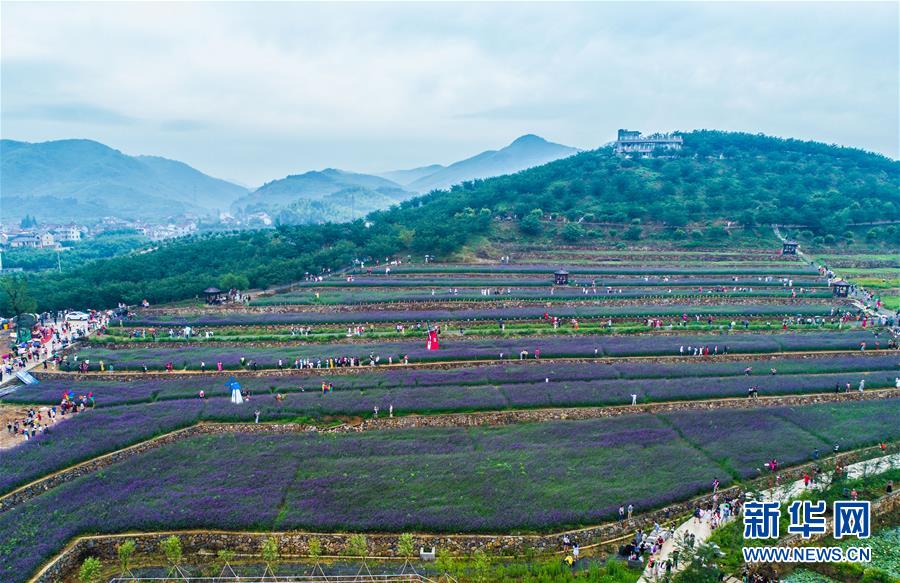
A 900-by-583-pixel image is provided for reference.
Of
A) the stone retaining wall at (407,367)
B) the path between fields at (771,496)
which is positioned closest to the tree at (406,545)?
the path between fields at (771,496)

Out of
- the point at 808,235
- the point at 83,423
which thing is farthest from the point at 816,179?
the point at 83,423

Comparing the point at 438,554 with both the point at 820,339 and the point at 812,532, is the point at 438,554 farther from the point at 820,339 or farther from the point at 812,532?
the point at 820,339

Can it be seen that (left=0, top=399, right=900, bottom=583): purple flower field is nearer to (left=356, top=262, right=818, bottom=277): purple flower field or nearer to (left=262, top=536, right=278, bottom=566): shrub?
(left=262, top=536, right=278, bottom=566): shrub

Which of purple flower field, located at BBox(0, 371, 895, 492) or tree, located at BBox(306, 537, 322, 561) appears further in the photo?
purple flower field, located at BBox(0, 371, 895, 492)

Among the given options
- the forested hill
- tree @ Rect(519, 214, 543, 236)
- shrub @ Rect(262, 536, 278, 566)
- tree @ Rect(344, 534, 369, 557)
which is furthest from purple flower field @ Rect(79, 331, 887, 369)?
tree @ Rect(519, 214, 543, 236)

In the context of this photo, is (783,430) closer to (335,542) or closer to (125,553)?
(335,542)

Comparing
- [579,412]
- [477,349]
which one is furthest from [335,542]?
[477,349]
